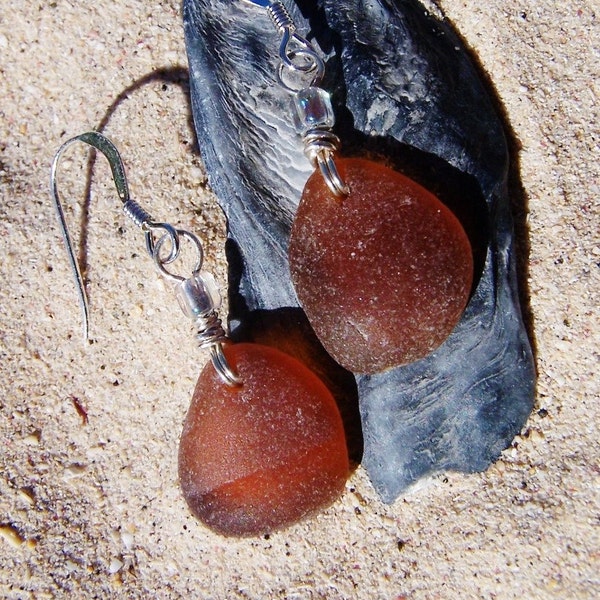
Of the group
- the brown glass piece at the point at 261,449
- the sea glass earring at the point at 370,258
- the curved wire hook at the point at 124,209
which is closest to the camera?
the sea glass earring at the point at 370,258

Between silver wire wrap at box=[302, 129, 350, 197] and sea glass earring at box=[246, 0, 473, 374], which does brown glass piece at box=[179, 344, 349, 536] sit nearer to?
sea glass earring at box=[246, 0, 473, 374]

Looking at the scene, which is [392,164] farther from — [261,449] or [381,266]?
[261,449]

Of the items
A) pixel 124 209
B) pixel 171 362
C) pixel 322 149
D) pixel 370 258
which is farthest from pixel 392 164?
pixel 171 362

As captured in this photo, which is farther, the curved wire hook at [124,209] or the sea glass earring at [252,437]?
the curved wire hook at [124,209]

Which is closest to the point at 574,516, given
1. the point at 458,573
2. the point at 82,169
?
the point at 458,573

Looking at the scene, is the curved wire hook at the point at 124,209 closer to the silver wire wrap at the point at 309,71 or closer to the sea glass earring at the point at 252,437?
the sea glass earring at the point at 252,437

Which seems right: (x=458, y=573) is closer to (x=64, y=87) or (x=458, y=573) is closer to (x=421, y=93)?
(x=421, y=93)

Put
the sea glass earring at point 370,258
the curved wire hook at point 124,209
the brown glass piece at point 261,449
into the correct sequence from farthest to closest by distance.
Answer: the curved wire hook at point 124,209, the brown glass piece at point 261,449, the sea glass earring at point 370,258

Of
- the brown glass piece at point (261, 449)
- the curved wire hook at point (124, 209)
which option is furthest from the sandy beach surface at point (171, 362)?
the brown glass piece at point (261, 449)
